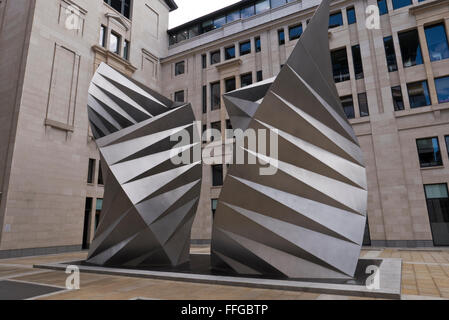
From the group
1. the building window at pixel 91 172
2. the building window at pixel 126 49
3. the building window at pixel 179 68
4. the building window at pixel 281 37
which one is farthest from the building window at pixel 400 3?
the building window at pixel 91 172

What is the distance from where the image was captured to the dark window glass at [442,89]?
835 inches

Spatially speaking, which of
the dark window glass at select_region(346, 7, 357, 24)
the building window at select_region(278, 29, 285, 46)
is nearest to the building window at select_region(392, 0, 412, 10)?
the dark window glass at select_region(346, 7, 357, 24)

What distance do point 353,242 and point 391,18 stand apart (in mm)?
22899

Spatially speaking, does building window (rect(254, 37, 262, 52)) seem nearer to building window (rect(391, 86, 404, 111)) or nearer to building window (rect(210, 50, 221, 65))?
building window (rect(210, 50, 221, 65))

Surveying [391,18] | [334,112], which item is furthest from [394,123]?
[334,112]

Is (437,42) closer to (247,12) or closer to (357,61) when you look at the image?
(357,61)

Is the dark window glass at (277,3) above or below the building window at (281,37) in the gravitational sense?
above

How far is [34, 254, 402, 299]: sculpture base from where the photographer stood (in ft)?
22.0

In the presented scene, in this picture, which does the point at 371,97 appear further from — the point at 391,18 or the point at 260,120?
the point at 260,120

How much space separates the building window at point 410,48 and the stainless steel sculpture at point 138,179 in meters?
19.8

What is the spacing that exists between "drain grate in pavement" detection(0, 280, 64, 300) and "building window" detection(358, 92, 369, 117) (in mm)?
23363

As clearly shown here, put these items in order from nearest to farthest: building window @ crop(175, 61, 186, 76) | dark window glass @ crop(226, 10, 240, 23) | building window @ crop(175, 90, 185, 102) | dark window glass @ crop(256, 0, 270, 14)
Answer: dark window glass @ crop(256, 0, 270, 14) < dark window glass @ crop(226, 10, 240, 23) < building window @ crop(175, 90, 185, 102) < building window @ crop(175, 61, 186, 76)

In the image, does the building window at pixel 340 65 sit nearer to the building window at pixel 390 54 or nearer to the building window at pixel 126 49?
the building window at pixel 390 54

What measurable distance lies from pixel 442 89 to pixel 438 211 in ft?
29.6
